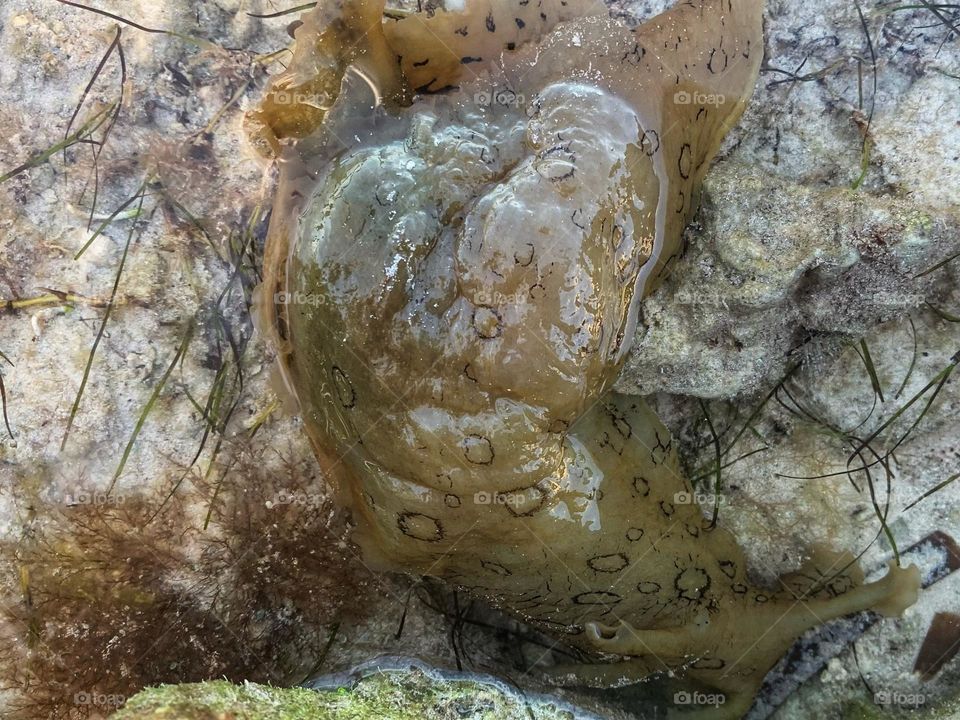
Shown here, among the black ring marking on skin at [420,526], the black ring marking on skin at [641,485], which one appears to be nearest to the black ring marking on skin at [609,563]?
the black ring marking on skin at [641,485]

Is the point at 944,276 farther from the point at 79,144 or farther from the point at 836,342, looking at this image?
the point at 79,144

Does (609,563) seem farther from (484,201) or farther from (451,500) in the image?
(484,201)

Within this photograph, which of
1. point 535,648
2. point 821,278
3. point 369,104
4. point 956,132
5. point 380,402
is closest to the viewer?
point 380,402

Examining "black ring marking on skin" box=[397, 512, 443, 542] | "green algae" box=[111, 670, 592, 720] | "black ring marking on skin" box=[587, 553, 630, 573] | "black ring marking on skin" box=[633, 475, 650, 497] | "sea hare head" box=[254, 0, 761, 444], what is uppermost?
"sea hare head" box=[254, 0, 761, 444]

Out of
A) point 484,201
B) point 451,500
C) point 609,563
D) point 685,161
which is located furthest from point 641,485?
point 484,201

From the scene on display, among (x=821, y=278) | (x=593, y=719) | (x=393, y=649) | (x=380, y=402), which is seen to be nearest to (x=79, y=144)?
(x=380, y=402)

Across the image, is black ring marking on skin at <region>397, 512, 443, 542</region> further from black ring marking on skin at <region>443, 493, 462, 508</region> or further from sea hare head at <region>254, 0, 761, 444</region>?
sea hare head at <region>254, 0, 761, 444</region>

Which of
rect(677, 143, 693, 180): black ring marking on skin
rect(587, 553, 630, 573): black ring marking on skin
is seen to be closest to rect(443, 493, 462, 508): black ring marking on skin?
rect(587, 553, 630, 573): black ring marking on skin

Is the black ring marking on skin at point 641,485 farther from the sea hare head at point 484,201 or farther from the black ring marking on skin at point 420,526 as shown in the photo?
the black ring marking on skin at point 420,526
